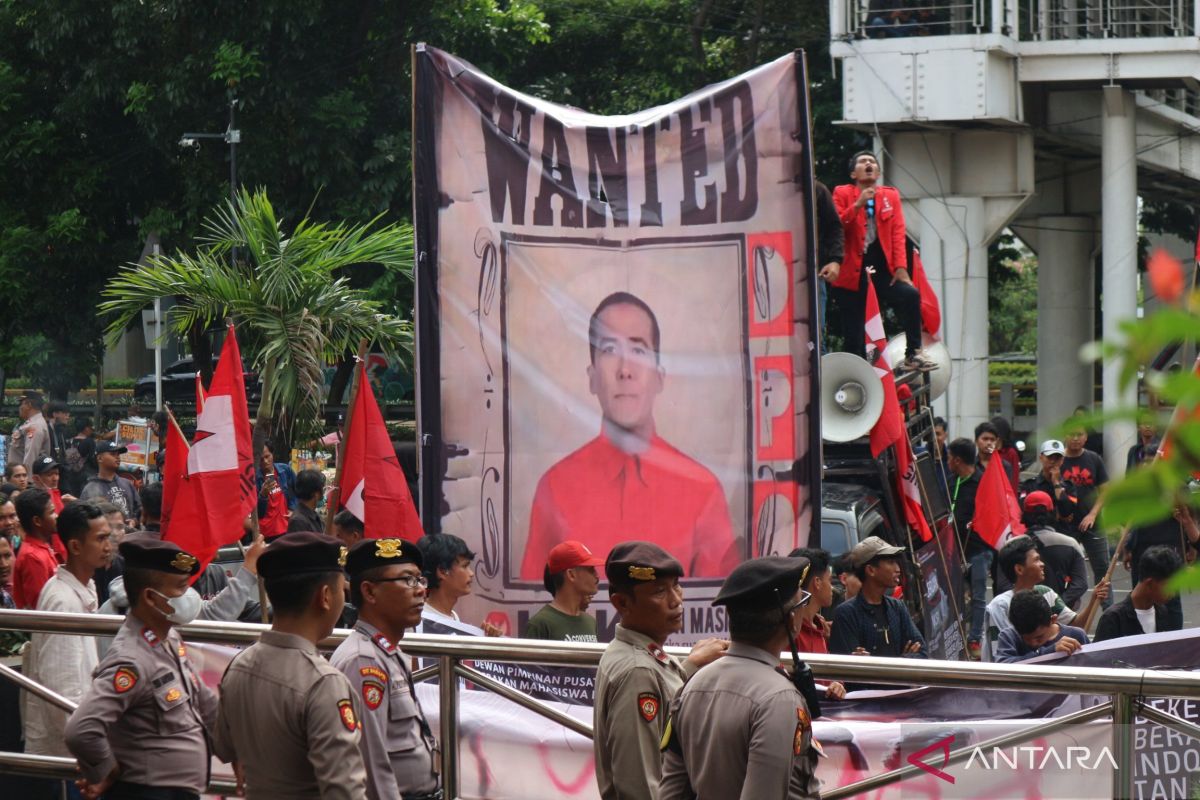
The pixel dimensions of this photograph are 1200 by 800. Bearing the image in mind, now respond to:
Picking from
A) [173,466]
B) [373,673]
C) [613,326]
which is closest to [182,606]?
[373,673]

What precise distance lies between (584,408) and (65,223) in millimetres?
20232

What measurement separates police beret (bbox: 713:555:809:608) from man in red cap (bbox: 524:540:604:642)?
7.26 feet

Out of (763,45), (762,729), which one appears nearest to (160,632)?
(762,729)

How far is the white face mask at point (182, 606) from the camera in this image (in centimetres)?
491

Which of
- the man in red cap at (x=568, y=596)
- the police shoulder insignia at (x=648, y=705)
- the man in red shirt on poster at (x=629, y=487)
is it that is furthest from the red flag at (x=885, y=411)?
the police shoulder insignia at (x=648, y=705)

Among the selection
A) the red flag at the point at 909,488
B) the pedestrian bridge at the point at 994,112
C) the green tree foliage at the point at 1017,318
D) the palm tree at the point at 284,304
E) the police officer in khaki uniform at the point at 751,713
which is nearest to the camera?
the police officer in khaki uniform at the point at 751,713

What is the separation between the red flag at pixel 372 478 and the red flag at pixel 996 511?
16.6ft

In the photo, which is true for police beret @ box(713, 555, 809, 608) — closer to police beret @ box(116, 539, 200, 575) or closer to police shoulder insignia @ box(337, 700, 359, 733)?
police shoulder insignia @ box(337, 700, 359, 733)

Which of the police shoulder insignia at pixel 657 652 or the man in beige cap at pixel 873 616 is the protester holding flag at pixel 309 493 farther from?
the police shoulder insignia at pixel 657 652

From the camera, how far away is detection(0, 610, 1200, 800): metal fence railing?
15.1ft

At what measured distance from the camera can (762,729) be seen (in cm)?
376

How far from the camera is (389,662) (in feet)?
14.8

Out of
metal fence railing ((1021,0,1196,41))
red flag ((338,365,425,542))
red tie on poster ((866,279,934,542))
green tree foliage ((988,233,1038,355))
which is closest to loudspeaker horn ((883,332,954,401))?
red tie on poster ((866,279,934,542))

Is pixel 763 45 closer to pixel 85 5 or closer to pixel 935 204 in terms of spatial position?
pixel 935 204
